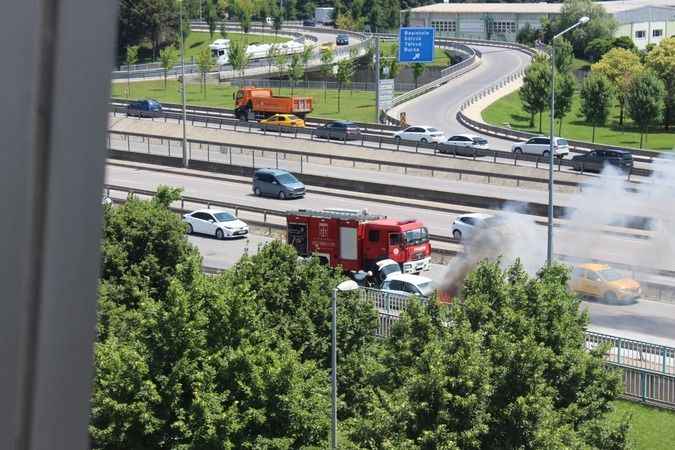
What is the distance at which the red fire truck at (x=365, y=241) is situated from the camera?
28328mm

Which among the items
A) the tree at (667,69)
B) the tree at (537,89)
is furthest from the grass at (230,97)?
the tree at (667,69)

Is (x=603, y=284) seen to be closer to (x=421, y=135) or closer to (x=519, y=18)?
(x=421, y=135)

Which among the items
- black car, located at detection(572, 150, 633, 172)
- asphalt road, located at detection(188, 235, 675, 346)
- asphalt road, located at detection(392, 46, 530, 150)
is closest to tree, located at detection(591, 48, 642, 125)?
asphalt road, located at detection(392, 46, 530, 150)

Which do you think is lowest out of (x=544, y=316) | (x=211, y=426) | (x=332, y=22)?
(x=211, y=426)

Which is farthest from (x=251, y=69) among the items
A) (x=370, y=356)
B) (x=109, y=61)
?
(x=109, y=61)

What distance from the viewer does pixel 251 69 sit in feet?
268

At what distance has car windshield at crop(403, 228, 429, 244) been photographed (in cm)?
2845

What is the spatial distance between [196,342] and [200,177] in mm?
30057

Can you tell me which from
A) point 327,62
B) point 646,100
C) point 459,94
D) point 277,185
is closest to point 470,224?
point 277,185

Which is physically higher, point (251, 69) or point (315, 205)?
point (251, 69)

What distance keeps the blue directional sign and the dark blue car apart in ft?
44.1

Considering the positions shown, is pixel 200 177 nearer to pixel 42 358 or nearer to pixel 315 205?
pixel 315 205

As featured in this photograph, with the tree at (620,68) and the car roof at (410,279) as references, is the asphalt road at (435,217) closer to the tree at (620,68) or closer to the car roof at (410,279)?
the car roof at (410,279)

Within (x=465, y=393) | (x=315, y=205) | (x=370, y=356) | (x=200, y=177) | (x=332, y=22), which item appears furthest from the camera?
(x=332, y=22)
